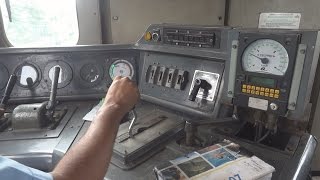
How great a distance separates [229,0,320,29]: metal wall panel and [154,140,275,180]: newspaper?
94 cm

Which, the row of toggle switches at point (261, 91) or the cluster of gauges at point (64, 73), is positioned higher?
the row of toggle switches at point (261, 91)

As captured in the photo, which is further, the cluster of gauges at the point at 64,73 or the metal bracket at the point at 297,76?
the cluster of gauges at the point at 64,73

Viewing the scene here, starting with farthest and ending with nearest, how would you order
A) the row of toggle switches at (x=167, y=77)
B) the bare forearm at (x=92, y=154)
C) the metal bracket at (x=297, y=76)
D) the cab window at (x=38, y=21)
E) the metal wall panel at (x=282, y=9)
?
the cab window at (x=38, y=21), the metal wall panel at (x=282, y=9), the row of toggle switches at (x=167, y=77), the metal bracket at (x=297, y=76), the bare forearm at (x=92, y=154)

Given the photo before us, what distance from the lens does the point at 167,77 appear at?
1.37m

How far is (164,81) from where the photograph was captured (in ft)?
4.53

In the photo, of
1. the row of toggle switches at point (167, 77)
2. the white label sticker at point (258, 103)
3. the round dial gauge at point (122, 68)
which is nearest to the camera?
the white label sticker at point (258, 103)

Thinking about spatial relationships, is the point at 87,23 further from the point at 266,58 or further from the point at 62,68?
the point at 266,58

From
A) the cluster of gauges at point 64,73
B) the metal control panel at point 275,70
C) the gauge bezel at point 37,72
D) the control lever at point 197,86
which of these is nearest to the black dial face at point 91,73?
the cluster of gauges at point 64,73

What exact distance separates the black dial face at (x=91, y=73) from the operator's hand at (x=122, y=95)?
1.69 ft

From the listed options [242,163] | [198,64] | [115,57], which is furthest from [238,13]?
[242,163]

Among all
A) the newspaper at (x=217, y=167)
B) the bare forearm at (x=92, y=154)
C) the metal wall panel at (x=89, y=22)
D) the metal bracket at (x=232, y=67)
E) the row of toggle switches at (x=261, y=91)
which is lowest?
the newspaper at (x=217, y=167)

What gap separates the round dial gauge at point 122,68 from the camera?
1533 mm

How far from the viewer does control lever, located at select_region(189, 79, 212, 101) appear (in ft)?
3.91

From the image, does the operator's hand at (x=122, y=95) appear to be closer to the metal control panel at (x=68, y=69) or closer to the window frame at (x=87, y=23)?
the metal control panel at (x=68, y=69)
